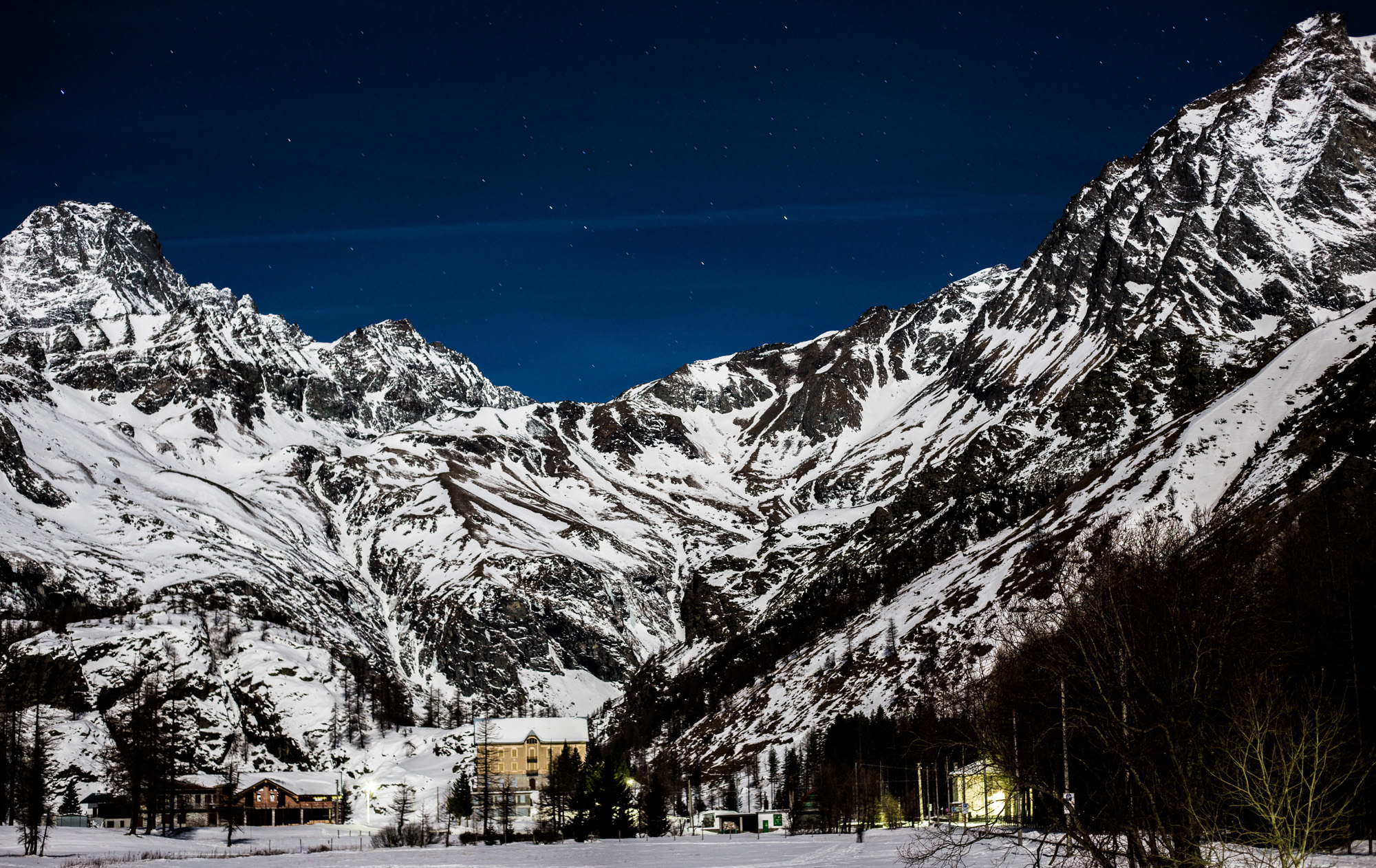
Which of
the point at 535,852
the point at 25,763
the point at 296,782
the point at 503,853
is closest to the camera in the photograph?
the point at 535,852

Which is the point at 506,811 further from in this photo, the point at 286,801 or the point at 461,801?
the point at 286,801

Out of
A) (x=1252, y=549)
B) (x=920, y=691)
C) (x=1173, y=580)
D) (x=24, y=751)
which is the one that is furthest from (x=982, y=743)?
(x=920, y=691)

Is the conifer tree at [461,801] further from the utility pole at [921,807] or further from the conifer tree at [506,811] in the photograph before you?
the utility pole at [921,807]

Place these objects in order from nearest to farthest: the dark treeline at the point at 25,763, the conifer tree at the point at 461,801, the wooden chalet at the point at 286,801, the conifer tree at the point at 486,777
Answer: the dark treeline at the point at 25,763 → the conifer tree at the point at 486,777 → the conifer tree at the point at 461,801 → the wooden chalet at the point at 286,801

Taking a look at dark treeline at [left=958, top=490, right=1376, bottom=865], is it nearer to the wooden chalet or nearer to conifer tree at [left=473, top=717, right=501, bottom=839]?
conifer tree at [left=473, top=717, right=501, bottom=839]

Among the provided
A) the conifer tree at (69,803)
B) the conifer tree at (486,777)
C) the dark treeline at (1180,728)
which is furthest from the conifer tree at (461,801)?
the dark treeline at (1180,728)

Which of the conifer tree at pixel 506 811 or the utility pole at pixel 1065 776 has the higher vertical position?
the utility pole at pixel 1065 776

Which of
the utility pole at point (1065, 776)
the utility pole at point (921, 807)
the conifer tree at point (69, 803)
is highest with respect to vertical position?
the utility pole at point (1065, 776)

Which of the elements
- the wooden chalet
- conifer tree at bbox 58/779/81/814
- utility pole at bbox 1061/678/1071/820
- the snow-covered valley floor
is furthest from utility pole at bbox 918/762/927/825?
conifer tree at bbox 58/779/81/814

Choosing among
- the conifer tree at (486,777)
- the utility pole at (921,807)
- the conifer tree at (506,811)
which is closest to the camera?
the utility pole at (921,807)

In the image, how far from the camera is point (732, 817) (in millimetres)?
141875

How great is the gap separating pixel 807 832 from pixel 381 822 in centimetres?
6458

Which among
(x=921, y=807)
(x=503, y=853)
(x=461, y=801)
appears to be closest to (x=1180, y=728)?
(x=503, y=853)

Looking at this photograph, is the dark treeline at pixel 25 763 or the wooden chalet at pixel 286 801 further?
the wooden chalet at pixel 286 801
